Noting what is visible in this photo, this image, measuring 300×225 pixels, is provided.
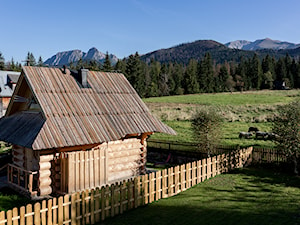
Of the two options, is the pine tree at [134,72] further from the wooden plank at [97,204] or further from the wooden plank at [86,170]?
the wooden plank at [97,204]

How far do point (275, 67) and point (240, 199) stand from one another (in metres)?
118

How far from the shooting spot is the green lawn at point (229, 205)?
10.1m

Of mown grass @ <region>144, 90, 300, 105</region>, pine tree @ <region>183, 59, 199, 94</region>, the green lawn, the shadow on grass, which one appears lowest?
the shadow on grass

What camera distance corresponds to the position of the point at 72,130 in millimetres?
13945

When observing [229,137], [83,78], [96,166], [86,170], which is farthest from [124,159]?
[229,137]

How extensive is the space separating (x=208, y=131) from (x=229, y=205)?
9.07 meters

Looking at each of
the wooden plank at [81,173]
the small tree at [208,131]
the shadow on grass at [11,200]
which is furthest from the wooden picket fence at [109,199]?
the small tree at [208,131]

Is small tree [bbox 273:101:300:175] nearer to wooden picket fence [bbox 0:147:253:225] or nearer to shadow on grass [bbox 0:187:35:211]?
wooden picket fence [bbox 0:147:253:225]

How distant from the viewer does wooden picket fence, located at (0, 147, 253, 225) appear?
8602mm

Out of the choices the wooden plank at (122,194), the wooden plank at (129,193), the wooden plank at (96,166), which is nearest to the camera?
the wooden plank at (122,194)

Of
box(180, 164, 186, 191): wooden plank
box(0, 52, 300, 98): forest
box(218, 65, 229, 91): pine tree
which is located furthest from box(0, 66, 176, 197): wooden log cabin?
box(218, 65, 229, 91): pine tree

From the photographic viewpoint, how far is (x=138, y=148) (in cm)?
1731

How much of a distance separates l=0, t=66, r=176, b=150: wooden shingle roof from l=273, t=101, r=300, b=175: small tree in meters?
6.87

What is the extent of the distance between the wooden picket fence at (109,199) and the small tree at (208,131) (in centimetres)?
313
